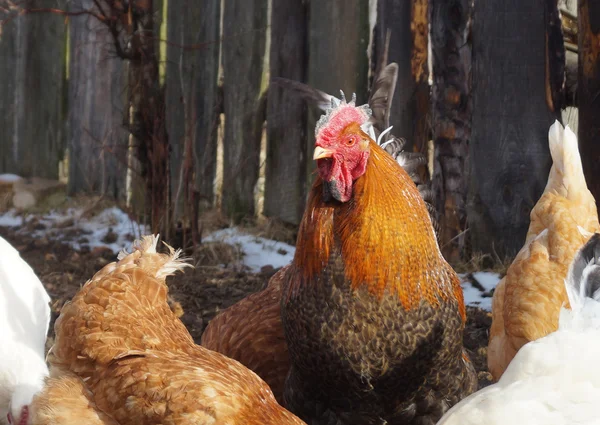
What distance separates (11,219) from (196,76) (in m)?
2.84

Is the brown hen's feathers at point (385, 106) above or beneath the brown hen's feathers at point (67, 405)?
above

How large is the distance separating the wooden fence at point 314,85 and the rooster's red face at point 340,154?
2629mm

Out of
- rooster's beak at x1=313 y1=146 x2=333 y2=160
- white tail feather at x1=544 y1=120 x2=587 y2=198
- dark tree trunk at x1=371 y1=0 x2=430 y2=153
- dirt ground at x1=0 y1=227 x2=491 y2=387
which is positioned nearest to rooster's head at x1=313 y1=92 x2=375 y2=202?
rooster's beak at x1=313 y1=146 x2=333 y2=160

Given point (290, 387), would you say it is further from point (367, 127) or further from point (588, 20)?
point (588, 20)

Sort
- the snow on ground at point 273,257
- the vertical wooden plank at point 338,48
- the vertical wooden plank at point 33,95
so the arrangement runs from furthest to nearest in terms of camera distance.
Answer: the vertical wooden plank at point 33,95, the vertical wooden plank at point 338,48, the snow on ground at point 273,257

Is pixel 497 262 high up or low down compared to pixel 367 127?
down

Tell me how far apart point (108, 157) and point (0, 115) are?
107 inches

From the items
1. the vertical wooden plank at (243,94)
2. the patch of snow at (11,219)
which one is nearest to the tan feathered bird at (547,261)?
the vertical wooden plank at (243,94)

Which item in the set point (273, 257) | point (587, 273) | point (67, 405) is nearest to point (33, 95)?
point (273, 257)

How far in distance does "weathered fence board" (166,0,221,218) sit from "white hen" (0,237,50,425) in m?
3.34

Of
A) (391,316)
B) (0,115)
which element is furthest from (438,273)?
(0,115)

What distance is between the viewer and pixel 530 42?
19.1 feet

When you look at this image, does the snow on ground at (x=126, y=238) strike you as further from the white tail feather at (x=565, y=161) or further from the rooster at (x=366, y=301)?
the rooster at (x=366, y=301)

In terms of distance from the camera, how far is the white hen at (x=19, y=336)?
12.9 ft
